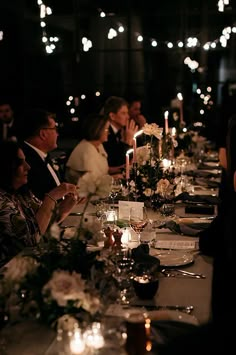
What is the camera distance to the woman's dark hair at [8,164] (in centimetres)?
295

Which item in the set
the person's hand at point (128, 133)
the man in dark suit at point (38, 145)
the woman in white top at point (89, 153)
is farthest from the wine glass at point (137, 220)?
the person's hand at point (128, 133)

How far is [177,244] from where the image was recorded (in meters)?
2.85

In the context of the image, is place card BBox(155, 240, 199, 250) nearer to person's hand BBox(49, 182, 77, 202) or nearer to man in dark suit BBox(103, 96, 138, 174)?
person's hand BBox(49, 182, 77, 202)

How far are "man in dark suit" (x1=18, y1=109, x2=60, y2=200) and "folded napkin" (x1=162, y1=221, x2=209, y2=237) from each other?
45.3 inches

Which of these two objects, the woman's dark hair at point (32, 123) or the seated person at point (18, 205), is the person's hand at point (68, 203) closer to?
the seated person at point (18, 205)

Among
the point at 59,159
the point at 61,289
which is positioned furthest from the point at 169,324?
the point at 59,159

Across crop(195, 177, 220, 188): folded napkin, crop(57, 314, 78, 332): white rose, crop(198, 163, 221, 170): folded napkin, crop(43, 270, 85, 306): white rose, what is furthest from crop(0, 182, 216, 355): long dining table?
crop(198, 163, 221, 170): folded napkin

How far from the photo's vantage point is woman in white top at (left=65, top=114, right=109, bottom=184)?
5.11 meters

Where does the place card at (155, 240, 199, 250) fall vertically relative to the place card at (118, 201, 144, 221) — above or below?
below

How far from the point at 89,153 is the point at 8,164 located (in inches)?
86.4

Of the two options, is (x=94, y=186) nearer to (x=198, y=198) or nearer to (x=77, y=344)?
(x=77, y=344)

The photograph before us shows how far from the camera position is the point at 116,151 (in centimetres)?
622

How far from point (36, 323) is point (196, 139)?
492cm

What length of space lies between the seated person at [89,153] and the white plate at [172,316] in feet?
10.6
